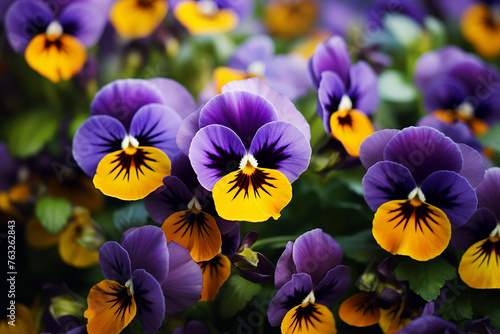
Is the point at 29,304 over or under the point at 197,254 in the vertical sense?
under

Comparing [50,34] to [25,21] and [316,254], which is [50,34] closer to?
[25,21]

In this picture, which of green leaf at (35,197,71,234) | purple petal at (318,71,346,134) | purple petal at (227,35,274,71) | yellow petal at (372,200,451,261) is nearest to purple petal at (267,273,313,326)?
yellow petal at (372,200,451,261)

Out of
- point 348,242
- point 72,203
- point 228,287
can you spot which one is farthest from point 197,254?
point 72,203

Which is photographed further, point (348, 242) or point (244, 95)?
point (348, 242)

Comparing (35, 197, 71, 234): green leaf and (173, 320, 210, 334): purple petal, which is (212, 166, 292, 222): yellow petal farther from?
(35, 197, 71, 234): green leaf

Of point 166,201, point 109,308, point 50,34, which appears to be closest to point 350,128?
point 166,201

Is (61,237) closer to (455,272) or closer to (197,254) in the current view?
(197,254)
